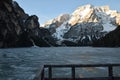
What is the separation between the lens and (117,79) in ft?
70.5

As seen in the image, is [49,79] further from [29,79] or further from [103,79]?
[29,79]

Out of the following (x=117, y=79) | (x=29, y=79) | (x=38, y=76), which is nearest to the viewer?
(x=38, y=76)

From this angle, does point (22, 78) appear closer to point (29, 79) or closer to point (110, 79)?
point (29, 79)

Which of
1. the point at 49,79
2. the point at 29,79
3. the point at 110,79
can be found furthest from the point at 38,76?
the point at 29,79

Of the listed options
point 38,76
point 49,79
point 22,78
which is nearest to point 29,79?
point 22,78

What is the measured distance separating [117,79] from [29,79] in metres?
18.9

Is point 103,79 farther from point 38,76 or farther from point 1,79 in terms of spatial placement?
point 1,79

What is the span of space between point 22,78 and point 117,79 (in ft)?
66.5

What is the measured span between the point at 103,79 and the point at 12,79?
19.5 meters

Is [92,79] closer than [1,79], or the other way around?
[92,79]

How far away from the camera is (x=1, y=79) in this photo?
3922 cm

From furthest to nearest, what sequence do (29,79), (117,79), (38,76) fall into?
1. (29,79)
2. (117,79)
3. (38,76)

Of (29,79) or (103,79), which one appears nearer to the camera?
(103,79)

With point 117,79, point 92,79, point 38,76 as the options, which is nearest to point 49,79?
point 92,79
